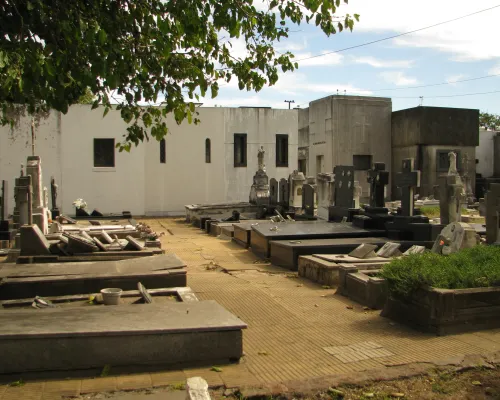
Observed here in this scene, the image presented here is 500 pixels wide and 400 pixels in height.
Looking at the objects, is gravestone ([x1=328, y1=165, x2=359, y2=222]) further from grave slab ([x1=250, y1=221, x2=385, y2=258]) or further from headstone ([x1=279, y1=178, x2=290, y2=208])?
headstone ([x1=279, y1=178, x2=290, y2=208])

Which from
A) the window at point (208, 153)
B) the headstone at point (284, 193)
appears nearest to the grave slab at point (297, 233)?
the headstone at point (284, 193)

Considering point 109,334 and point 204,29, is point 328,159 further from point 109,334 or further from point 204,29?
point 109,334

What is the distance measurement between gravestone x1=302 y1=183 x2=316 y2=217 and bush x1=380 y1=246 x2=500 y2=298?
10.9 metres

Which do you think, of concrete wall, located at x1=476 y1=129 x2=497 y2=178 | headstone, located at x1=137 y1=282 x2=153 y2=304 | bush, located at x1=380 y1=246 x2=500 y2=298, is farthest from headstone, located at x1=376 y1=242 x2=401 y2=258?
concrete wall, located at x1=476 y1=129 x2=497 y2=178

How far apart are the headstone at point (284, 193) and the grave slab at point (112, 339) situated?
1533 cm

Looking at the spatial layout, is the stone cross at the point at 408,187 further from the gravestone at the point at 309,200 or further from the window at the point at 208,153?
the window at the point at 208,153

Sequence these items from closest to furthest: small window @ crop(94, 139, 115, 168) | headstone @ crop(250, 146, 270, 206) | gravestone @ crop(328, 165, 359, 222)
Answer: gravestone @ crop(328, 165, 359, 222) < headstone @ crop(250, 146, 270, 206) < small window @ crop(94, 139, 115, 168)

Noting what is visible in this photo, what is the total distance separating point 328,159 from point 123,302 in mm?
27035

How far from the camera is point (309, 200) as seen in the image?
17859mm

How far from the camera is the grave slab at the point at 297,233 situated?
12227 millimetres

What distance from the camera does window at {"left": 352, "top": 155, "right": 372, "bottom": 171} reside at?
107ft

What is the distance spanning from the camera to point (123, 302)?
20.7ft

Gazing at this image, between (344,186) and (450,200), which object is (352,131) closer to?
(344,186)

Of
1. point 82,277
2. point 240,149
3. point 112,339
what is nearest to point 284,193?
point 240,149
